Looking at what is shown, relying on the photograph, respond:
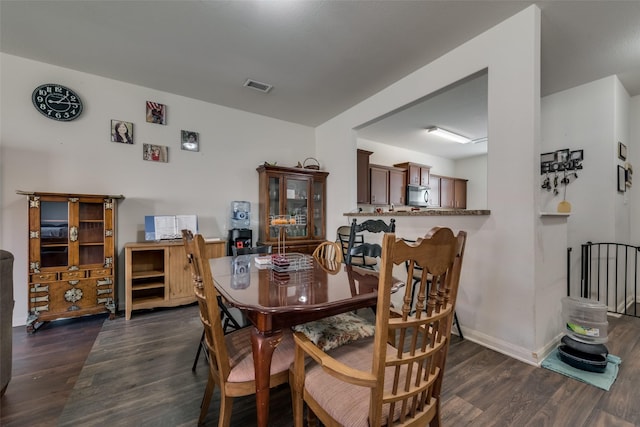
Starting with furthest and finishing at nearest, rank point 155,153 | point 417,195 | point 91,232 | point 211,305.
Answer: point 417,195 < point 155,153 < point 91,232 < point 211,305

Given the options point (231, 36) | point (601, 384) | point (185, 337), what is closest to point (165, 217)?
point (185, 337)

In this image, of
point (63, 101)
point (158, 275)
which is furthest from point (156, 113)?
point (158, 275)

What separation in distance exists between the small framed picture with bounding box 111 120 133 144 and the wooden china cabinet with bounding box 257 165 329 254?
64.0 inches

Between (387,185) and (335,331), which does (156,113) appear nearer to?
(335,331)

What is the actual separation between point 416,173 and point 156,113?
492cm

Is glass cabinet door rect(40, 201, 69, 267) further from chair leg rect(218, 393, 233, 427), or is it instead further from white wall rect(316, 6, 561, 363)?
white wall rect(316, 6, 561, 363)

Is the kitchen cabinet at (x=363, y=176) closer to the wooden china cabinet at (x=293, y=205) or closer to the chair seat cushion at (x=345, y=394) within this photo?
the wooden china cabinet at (x=293, y=205)

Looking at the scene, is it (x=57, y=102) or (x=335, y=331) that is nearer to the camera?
(x=335, y=331)

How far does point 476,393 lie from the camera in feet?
5.41

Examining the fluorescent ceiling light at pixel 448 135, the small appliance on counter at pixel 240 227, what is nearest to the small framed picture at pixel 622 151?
the fluorescent ceiling light at pixel 448 135

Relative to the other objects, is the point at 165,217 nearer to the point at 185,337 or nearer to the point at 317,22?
the point at 185,337

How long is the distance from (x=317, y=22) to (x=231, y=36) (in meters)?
0.80

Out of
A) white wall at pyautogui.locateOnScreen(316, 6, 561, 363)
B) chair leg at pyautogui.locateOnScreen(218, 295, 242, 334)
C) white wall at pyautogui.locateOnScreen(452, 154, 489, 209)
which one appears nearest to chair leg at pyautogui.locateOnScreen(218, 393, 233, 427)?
chair leg at pyautogui.locateOnScreen(218, 295, 242, 334)

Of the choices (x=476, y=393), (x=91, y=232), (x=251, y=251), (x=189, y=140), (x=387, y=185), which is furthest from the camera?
(x=387, y=185)
